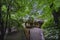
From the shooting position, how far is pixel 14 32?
328 inches

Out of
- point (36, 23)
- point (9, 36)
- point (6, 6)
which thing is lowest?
point (9, 36)

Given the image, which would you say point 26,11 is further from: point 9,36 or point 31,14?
point 9,36

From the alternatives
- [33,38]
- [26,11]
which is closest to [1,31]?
[26,11]

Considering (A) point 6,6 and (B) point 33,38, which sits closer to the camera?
(B) point 33,38

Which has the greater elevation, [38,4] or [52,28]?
[38,4]

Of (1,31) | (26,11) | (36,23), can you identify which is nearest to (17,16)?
(26,11)

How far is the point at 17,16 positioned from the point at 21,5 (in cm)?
47

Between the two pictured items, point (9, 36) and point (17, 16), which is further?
point (9, 36)

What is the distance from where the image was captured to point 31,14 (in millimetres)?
7195

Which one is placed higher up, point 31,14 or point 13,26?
point 31,14

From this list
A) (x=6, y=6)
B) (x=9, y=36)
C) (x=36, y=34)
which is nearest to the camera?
(x=36, y=34)

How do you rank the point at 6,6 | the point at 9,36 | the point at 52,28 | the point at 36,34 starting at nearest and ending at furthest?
1. the point at 36,34
2. the point at 6,6
3. the point at 52,28
4. the point at 9,36

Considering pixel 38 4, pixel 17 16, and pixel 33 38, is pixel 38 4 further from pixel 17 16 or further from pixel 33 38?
pixel 33 38

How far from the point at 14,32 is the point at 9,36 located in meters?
0.40
